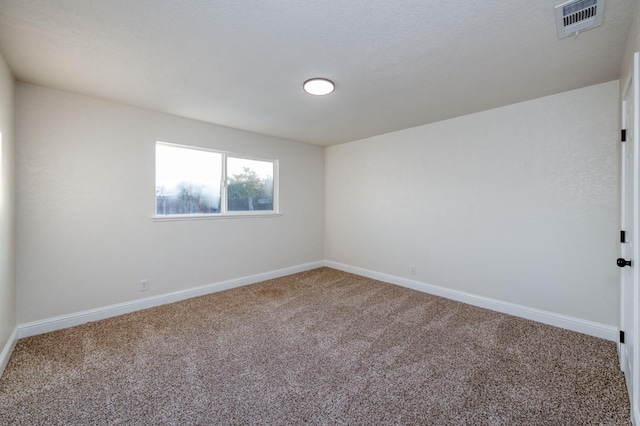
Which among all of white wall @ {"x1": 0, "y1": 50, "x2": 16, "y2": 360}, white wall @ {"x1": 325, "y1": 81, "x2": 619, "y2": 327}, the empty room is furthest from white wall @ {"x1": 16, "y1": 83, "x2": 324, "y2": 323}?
white wall @ {"x1": 325, "y1": 81, "x2": 619, "y2": 327}

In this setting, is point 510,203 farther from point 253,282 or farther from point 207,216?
point 207,216

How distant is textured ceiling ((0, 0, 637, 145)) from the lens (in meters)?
1.68

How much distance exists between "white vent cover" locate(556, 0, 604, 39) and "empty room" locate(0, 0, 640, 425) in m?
0.01

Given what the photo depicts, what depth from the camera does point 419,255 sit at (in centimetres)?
416

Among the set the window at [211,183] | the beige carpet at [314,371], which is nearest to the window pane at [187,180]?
the window at [211,183]

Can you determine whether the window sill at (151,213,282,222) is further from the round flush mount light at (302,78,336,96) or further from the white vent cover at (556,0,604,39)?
the white vent cover at (556,0,604,39)

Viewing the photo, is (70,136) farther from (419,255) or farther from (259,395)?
(419,255)

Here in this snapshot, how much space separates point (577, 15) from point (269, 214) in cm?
408

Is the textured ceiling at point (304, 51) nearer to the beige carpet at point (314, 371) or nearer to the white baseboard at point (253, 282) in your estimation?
the white baseboard at point (253, 282)

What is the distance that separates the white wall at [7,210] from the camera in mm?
2189

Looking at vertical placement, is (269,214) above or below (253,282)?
above

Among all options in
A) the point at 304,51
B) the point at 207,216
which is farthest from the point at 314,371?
the point at 207,216

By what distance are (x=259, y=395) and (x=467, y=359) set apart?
5.64 feet

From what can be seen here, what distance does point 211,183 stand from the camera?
4.10 meters
